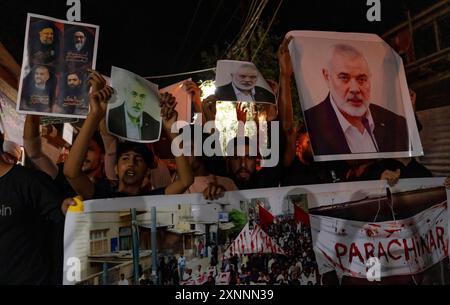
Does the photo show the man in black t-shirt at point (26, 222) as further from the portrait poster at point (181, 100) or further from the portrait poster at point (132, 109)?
the portrait poster at point (181, 100)

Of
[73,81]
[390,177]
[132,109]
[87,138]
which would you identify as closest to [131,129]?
[132,109]

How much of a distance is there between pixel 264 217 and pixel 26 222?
1233mm

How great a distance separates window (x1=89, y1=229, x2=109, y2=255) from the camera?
8.48 feet

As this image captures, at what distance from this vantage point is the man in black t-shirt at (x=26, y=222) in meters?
2.57

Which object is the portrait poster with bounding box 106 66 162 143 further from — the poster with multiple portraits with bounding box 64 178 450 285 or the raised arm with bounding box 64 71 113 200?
the poster with multiple portraits with bounding box 64 178 450 285

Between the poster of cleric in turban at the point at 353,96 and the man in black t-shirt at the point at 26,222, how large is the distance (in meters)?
1.44

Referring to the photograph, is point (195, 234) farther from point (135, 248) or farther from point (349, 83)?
point (349, 83)

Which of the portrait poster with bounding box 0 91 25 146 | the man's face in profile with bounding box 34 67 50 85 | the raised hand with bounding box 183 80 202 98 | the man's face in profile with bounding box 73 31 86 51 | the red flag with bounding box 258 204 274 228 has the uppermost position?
the man's face in profile with bounding box 73 31 86 51

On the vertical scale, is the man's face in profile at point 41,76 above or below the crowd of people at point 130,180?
above

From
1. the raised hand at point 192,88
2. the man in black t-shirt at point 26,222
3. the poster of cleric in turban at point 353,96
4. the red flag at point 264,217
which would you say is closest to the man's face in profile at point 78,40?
the raised hand at point 192,88

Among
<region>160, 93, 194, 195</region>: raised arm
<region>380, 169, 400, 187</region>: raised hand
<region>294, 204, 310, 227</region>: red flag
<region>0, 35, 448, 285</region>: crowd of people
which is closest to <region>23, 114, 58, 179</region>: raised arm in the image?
<region>0, 35, 448, 285</region>: crowd of people

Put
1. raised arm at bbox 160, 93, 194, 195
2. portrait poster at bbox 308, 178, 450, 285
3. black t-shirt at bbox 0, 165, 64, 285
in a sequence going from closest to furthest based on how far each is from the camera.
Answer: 1. black t-shirt at bbox 0, 165, 64, 285
2. raised arm at bbox 160, 93, 194, 195
3. portrait poster at bbox 308, 178, 450, 285

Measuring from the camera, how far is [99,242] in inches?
102

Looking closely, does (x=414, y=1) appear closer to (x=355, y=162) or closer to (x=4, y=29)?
(x=355, y=162)
